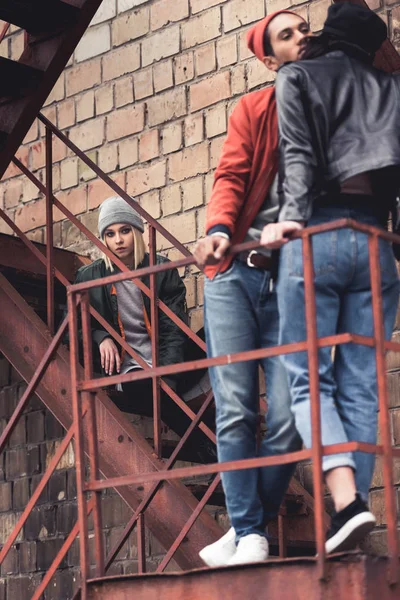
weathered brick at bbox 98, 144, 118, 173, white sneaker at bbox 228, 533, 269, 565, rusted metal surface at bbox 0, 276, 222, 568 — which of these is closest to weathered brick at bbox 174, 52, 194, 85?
weathered brick at bbox 98, 144, 118, 173

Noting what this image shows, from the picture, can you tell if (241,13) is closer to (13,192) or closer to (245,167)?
(13,192)

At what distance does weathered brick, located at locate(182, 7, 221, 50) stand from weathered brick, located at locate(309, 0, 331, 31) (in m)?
0.69

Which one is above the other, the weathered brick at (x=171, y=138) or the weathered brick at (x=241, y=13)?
the weathered brick at (x=241, y=13)

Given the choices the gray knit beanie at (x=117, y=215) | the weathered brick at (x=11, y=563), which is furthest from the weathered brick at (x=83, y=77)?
the weathered brick at (x=11, y=563)

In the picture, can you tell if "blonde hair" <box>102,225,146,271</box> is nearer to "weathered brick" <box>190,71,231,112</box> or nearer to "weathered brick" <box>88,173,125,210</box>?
"weathered brick" <box>190,71,231,112</box>

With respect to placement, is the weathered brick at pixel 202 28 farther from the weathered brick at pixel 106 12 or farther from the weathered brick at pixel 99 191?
the weathered brick at pixel 99 191

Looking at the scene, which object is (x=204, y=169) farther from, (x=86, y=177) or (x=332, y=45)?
(x=332, y=45)

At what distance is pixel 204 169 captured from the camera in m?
7.18

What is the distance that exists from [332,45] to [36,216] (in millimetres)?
4050

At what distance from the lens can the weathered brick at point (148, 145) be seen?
7488mm

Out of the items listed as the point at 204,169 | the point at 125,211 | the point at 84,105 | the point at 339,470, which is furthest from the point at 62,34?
the point at 339,470

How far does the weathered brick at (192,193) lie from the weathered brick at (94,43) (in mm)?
1200

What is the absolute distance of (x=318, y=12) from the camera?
6738 millimetres

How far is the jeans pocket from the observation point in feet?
13.4
